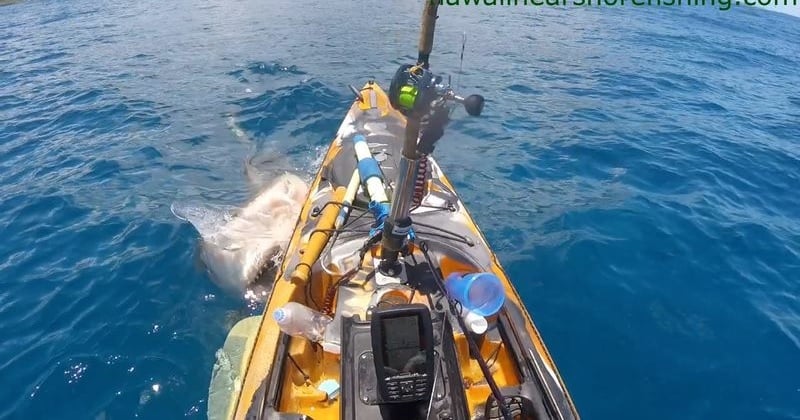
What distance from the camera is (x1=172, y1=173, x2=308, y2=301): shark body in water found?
6.45 metres

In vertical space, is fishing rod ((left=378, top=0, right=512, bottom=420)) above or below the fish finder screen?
above

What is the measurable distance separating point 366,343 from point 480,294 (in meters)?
1.19

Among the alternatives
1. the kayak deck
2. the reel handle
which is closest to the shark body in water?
the kayak deck

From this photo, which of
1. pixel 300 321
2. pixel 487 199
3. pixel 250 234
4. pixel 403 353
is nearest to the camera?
pixel 403 353

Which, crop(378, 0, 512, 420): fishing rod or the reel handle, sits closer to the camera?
the reel handle

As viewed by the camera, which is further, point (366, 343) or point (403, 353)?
point (366, 343)

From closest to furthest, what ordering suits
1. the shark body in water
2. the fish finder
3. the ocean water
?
1. the fish finder
2. the ocean water
3. the shark body in water

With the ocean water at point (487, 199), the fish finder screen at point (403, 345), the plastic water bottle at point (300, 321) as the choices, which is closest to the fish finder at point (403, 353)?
the fish finder screen at point (403, 345)

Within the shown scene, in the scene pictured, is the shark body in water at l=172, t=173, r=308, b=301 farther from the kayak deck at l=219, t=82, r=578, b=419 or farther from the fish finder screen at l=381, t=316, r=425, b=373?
the fish finder screen at l=381, t=316, r=425, b=373

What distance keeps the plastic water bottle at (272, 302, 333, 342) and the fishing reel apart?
185cm

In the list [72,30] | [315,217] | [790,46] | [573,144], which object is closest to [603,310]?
[315,217]

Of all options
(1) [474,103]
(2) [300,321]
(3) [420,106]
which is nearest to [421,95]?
(3) [420,106]

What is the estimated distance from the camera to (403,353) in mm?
2727

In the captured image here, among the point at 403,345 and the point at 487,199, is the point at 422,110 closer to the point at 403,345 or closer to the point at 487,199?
the point at 403,345
